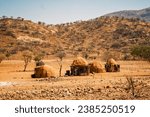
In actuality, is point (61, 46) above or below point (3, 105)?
above

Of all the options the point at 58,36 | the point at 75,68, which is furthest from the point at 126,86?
the point at 58,36

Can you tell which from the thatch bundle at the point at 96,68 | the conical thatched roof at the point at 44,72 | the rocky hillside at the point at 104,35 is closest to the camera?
the conical thatched roof at the point at 44,72

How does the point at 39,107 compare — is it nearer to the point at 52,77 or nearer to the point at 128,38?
the point at 52,77

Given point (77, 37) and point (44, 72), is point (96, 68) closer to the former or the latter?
point (44, 72)

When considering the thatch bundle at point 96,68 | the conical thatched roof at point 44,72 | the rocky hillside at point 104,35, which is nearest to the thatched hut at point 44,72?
the conical thatched roof at point 44,72

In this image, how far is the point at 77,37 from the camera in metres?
100

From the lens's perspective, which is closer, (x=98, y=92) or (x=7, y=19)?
(x=98, y=92)

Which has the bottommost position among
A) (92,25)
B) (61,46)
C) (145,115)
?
(145,115)

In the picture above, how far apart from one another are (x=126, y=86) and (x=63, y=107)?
9.83 metres

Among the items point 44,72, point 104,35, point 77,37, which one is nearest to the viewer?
point 44,72

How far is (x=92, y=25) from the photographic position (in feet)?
358

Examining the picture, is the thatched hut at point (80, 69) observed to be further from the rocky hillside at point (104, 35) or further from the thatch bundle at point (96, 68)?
the rocky hillside at point (104, 35)

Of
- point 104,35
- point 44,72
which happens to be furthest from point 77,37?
point 44,72

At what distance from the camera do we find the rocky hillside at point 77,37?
8431 cm
